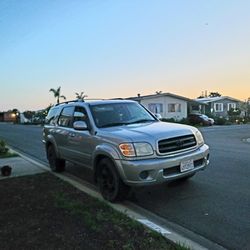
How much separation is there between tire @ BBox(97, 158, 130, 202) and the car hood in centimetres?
54

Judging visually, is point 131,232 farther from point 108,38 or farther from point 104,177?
point 108,38

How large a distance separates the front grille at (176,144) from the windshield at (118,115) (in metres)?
1.24

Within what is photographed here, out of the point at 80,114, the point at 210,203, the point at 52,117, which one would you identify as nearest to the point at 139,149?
the point at 210,203

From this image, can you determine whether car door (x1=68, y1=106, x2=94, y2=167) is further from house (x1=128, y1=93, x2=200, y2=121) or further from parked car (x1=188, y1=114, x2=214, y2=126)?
house (x1=128, y1=93, x2=200, y2=121)

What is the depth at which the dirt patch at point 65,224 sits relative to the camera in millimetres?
4602

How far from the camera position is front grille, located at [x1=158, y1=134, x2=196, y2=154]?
20.6 feet

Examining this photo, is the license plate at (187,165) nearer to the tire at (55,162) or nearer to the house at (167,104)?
the tire at (55,162)

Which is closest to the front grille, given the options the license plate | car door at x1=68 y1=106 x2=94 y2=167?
the license plate

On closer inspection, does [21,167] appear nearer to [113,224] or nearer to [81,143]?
[81,143]

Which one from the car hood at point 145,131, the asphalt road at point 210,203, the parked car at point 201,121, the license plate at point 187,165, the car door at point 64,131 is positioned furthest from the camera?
the parked car at point 201,121

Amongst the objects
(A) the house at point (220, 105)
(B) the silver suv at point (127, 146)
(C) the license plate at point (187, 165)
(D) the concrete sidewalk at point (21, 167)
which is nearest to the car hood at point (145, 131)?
(B) the silver suv at point (127, 146)

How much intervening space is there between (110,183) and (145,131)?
116 centimetres

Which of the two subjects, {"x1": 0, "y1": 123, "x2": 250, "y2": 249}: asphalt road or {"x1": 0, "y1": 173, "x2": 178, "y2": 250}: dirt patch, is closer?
{"x1": 0, "y1": 173, "x2": 178, "y2": 250}: dirt patch

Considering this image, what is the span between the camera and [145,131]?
648cm
